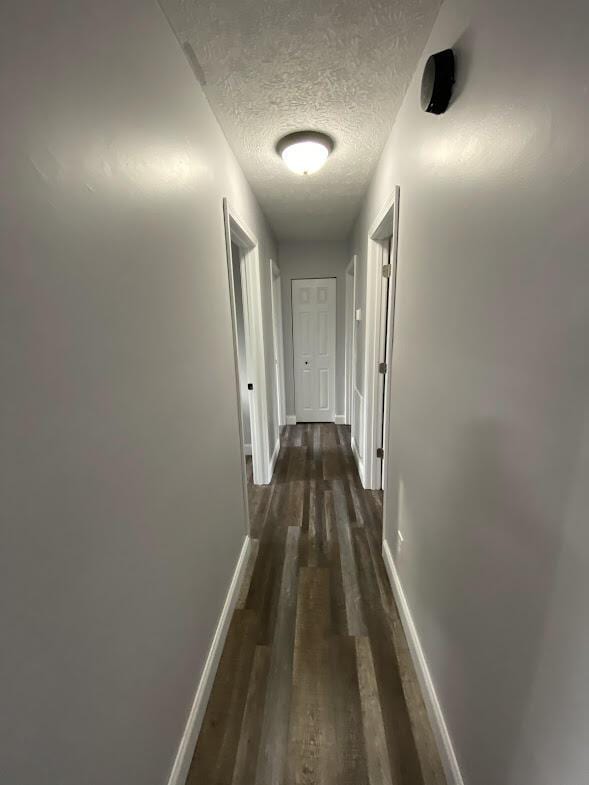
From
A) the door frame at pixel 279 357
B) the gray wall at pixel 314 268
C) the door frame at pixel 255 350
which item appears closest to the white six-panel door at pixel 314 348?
the gray wall at pixel 314 268

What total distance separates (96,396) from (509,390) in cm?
89

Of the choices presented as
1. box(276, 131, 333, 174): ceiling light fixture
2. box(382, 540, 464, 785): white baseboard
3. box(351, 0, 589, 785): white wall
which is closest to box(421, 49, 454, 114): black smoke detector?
box(351, 0, 589, 785): white wall

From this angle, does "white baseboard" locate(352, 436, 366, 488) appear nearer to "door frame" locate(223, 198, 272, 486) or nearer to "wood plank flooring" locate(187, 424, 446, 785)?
"wood plank flooring" locate(187, 424, 446, 785)

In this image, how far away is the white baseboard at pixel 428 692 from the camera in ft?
3.25

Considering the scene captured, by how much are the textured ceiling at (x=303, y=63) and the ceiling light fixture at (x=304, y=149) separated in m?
0.04

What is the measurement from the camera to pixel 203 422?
1282mm

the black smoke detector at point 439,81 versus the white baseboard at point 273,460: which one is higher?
the black smoke detector at point 439,81

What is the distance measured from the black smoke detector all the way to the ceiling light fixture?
813 millimetres

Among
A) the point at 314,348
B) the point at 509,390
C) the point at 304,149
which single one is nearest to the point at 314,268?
the point at 314,348

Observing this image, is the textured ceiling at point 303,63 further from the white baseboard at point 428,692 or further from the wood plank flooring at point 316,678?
the wood plank flooring at point 316,678

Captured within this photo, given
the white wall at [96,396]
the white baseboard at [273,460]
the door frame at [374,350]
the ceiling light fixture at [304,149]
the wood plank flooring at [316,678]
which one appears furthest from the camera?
the white baseboard at [273,460]

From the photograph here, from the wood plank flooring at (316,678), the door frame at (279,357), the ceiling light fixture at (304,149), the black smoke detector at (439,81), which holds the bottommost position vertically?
the wood plank flooring at (316,678)

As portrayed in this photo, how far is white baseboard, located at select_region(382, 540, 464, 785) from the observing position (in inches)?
39.0

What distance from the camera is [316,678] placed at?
1322 mm
